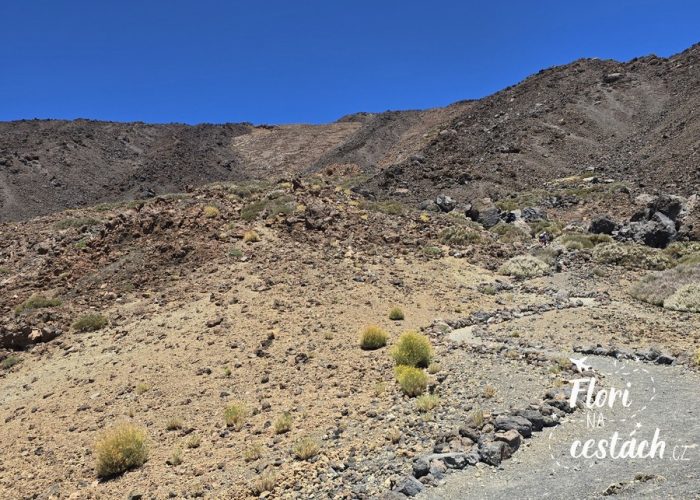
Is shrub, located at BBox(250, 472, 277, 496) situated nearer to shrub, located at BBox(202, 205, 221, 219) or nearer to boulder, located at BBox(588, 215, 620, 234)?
shrub, located at BBox(202, 205, 221, 219)

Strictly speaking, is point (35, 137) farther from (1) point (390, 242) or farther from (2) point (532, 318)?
(2) point (532, 318)

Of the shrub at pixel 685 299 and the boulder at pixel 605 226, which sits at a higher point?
the boulder at pixel 605 226

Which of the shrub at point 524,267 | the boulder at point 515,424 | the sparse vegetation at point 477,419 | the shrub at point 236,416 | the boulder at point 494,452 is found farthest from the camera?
the shrub at point 524,267

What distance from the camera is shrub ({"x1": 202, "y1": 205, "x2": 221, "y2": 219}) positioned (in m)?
19.4

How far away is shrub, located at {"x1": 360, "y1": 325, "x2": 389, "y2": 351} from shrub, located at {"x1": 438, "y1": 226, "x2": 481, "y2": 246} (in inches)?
361

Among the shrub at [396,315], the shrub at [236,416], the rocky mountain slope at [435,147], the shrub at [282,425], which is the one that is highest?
the rocky mountain slope at [435,147]

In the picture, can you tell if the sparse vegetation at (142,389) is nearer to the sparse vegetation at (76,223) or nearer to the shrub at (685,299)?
the shrub at (685,299)

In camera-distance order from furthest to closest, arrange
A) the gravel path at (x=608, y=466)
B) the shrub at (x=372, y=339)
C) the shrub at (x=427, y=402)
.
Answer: the shrub at (x=372, y=339), the shrub at (x=427, y=402), the gravel path at (x=608, y=466)

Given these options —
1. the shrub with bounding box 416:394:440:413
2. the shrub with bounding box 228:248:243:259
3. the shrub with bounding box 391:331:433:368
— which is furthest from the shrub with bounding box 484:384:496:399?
the shrub with bounding box 228:248:243:259

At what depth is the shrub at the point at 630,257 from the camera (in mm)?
20000

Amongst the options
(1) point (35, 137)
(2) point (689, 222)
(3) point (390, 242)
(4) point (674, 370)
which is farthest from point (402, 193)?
(1) point (35, 137)

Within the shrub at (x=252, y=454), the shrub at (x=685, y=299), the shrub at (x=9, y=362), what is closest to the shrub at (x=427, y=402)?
the shrub at (x=252, y=454)

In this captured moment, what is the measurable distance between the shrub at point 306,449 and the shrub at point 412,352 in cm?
300

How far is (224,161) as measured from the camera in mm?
70188
